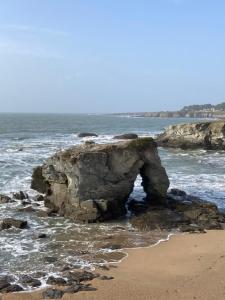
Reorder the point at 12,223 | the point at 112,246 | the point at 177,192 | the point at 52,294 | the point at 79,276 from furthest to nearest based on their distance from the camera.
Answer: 1. the point at 177,192
2. the point at 12,223
3. the point at 112,246
4. the point at 79,276
5. the point at 52,294

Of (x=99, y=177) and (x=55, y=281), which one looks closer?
(x=55, y=281)

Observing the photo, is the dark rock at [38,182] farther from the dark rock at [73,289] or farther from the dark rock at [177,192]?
the dark rock at [73,289]

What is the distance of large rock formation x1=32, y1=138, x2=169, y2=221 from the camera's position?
23562mm

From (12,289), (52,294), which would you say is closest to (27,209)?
(12,289)

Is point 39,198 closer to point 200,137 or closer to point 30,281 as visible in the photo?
point 30,281

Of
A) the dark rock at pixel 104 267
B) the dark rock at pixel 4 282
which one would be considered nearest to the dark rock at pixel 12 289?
the dark rock at pixel 4 282

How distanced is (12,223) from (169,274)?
8.84 metres

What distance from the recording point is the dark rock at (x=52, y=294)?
545 inches

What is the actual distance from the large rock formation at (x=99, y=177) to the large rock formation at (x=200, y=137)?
1400 inches

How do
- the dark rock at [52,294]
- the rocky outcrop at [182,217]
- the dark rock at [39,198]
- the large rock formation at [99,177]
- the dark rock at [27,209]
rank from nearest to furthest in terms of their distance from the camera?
1. the dark rock at [52,294]
2. the rocky outcrop at [182,217]
3. the large rock formation at [99,177]
4. the dark rock at [27,209]
5. the dark rock at [39,198]

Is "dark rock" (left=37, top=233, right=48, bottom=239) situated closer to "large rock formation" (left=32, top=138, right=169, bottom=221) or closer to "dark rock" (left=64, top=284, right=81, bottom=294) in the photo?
"large rock formation" (left=32, top=138, right=169, bottom=221)

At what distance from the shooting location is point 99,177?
23.9 m

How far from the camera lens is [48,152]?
52.1 meters

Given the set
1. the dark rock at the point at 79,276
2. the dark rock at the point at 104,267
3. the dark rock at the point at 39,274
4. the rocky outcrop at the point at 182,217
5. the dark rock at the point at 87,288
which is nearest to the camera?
the dark rock at the point at 87,288
